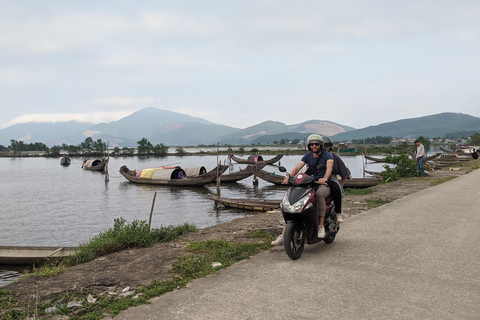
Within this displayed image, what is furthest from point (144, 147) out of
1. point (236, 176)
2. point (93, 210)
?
point (93, 210)

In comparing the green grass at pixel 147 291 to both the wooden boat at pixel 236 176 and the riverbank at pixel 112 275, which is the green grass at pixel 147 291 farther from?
the wooden boat at pixel 236 176

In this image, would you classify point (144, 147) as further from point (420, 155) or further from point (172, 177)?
point (420, 155)

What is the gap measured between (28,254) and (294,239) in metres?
7.05

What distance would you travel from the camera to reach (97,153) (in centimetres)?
12456

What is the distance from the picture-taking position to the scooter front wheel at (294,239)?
17.8ft

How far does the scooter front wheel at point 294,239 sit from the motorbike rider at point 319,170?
0.28m

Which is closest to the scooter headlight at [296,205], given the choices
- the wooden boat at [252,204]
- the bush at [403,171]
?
the wooden boat at [252,204]

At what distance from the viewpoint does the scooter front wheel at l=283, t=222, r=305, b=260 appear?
5.42 metres

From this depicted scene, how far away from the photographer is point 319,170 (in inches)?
245

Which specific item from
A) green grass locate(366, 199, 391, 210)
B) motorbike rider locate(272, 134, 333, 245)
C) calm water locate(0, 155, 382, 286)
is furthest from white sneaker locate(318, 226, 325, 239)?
calm water locate(0, 155, 382, 286)

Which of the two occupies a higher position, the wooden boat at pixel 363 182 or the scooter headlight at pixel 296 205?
the scooter headlight at pixel 296 205

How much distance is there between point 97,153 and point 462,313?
13137cm

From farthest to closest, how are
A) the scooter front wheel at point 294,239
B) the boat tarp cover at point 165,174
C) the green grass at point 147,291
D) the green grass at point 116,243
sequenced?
the boat tarp cover at point 165,174, the green grass at point 116,243, the scooter front wheel at point 294,239, the green grass at point 147,291

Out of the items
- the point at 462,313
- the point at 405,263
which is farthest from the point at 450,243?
the point at 462,313
